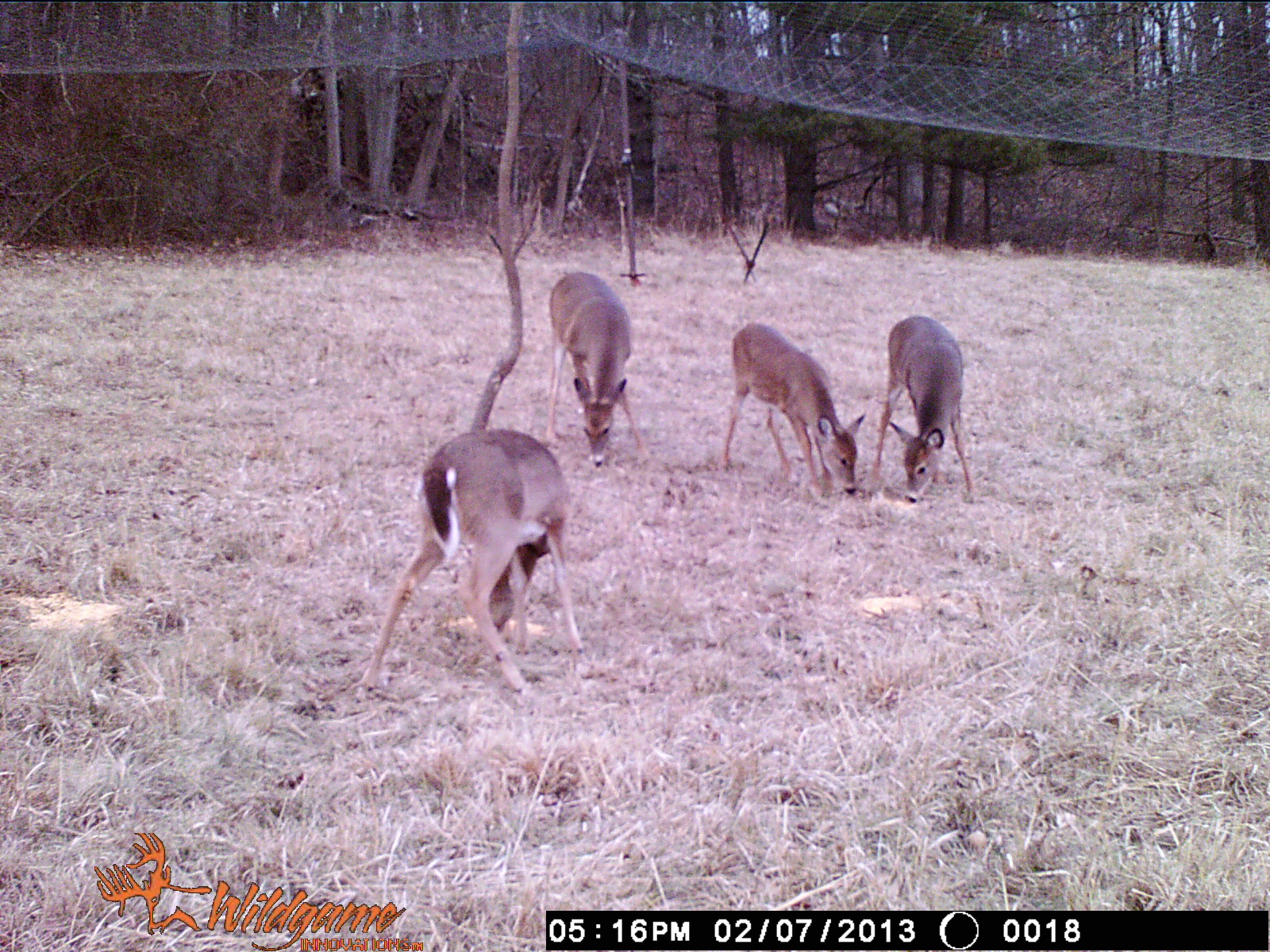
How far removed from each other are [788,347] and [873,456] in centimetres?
93

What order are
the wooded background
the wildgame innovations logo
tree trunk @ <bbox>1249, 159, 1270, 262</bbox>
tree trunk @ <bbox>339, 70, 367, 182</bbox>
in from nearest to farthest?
1. the wildgame innovations logo
2. tree trunk @ <bbox>1249, 159, 1270, 262</bbox>
3. the wooded background
4. tree trunk @ <bbox>339, 70, 367, 182</bbox>

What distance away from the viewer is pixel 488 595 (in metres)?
3.91

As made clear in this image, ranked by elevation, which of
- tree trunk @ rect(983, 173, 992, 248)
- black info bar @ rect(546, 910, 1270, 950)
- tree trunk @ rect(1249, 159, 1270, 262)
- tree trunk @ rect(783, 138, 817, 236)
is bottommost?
black info bar @ rect(546, 910, 1270, 950)

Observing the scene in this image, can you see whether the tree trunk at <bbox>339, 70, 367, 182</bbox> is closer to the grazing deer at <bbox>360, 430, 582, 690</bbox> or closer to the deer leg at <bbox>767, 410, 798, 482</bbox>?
the deer leg at <bbox>767, 410, 798, 482</bbox>

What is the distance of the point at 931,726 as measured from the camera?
3.50 meters

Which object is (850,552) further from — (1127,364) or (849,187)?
(849,187)

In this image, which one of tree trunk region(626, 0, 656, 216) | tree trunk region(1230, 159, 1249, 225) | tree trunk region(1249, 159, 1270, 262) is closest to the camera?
tree trunk region(1249, 159, 1270, 262)

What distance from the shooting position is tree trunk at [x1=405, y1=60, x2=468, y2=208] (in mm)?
15906

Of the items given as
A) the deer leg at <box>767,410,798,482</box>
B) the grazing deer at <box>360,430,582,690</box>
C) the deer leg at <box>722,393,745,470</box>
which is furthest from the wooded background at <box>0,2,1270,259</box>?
the deer leg at <box>722,393,745,470</box>

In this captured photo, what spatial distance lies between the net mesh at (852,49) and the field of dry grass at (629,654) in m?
0.86

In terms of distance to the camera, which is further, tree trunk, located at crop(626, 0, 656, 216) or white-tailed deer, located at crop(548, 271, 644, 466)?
tree trunk, located at crop(626, 0, 656, 216)

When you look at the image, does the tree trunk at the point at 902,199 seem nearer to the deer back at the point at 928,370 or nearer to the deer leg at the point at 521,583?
the deer back at the point at 928,370

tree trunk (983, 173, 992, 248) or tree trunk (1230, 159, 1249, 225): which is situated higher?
tree trunk (983, 173, 992, 248)

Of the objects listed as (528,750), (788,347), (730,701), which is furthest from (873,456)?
(528,750)
